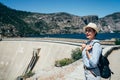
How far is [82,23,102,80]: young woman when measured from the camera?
5512 mm

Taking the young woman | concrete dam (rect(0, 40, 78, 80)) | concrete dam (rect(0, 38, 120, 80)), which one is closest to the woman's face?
the young woman

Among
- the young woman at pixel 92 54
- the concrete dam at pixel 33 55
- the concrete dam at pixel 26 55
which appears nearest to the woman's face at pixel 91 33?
the young woman at pixel 92 54

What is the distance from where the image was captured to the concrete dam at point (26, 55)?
37156 mm

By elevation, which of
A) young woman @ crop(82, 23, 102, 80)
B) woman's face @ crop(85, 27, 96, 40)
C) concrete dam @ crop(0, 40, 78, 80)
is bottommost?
concrete dam @ crop(0, 40, 78, 80)

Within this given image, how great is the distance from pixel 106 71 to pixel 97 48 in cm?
63

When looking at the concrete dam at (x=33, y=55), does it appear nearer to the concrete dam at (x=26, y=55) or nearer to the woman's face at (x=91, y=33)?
the concrete dam at (x=26, y=55)

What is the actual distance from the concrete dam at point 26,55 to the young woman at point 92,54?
28048 millimetres

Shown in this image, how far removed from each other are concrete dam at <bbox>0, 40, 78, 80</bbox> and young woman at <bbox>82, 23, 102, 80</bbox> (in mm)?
28048

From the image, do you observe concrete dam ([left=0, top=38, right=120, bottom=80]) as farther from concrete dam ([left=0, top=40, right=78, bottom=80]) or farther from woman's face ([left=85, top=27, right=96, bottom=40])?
woman's face ([left=85, top=27, right=96, bottom=40])

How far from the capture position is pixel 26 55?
46.2 metres

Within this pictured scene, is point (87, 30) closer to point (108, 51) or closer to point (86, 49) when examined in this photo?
point (86, 49)

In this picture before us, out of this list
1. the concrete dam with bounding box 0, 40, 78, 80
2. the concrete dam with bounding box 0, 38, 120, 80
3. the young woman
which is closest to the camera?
the young woman

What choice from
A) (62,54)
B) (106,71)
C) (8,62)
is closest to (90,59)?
(106,71)

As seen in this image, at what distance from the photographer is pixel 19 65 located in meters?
45.3
